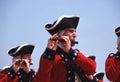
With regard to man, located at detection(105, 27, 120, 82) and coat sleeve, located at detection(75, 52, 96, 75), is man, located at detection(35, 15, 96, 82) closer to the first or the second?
coat sleeve, located at detection(75, 52, 96, 75)

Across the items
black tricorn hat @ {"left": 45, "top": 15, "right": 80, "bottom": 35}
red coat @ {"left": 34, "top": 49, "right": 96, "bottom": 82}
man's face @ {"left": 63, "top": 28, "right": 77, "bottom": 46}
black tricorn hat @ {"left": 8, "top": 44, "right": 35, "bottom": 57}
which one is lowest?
black tricorn hat @ {"left": 8, "top": 44, "right": 35, "bottom": 57}

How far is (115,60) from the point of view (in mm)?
7656

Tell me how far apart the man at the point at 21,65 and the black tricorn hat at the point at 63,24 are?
6.35 ft

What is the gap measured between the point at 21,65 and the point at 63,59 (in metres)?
2.33

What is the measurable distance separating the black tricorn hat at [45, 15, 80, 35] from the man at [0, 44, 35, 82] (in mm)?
1937

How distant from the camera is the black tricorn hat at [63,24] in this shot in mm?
6414

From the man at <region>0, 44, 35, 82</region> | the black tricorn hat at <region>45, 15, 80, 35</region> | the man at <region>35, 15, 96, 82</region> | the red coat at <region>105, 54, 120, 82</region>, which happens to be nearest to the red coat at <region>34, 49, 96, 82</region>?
the man at <region>35, 15, 96, 82</region>

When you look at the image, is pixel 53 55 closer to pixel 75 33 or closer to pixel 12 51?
pixel 75 33

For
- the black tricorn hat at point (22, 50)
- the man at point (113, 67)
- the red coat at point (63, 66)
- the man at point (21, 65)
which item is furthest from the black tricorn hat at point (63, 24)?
the black tricorn hat at point (22, 50)

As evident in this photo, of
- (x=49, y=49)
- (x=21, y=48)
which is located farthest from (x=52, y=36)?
(x=21, y=48)

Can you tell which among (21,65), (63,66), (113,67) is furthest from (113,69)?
(21,65)

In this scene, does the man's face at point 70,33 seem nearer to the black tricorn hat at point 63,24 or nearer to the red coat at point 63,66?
the black tricorn hat at point 63,24

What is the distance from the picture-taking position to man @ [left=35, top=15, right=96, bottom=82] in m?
5.98

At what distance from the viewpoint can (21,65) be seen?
8344 millimetres
